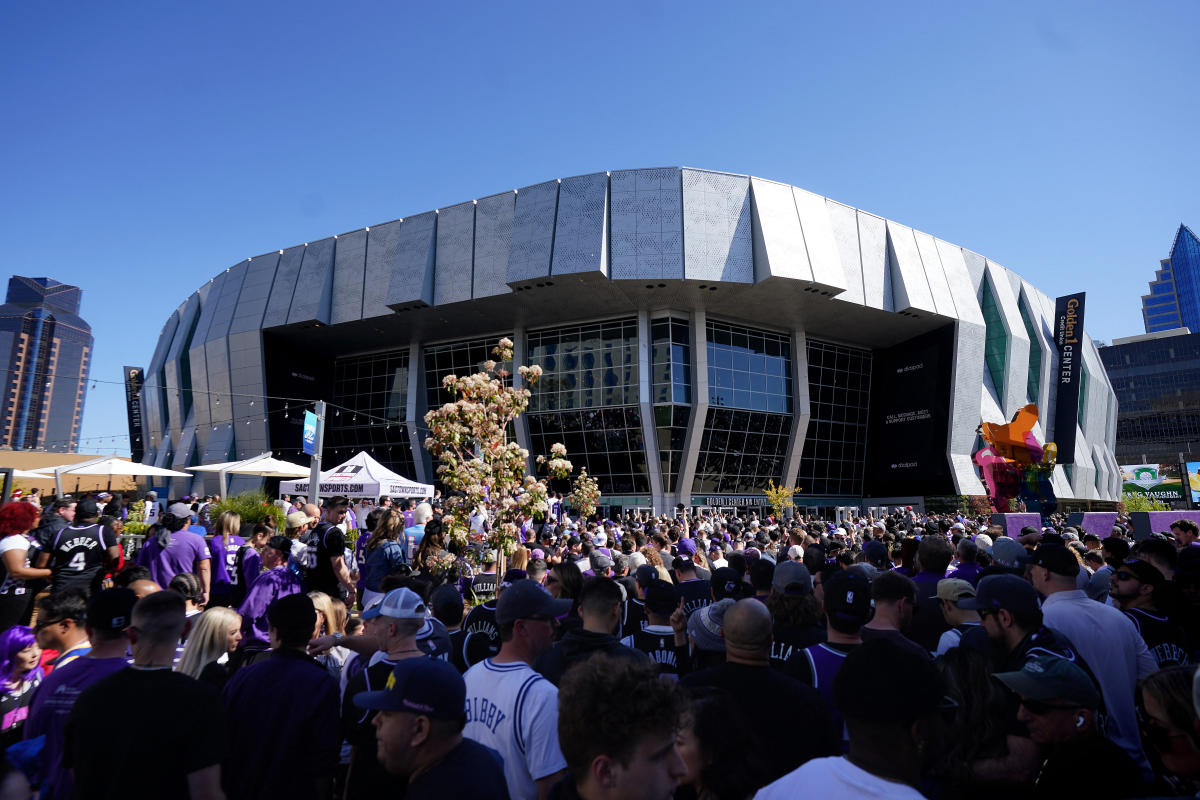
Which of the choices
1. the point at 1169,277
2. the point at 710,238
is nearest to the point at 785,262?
the point at 710,238

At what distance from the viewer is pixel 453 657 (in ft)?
14.4

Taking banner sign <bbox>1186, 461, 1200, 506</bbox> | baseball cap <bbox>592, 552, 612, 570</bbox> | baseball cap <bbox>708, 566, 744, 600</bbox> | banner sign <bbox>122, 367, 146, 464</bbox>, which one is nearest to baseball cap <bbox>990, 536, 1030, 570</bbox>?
baseball cap <bbox>708, 566, 744, 600</bbox>

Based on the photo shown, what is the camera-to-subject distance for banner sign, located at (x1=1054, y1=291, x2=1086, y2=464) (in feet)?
132

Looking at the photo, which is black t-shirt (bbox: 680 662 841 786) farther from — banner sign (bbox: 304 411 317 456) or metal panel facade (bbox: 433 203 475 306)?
Answer: metal panel facade (bbox: 433 203 475 306)

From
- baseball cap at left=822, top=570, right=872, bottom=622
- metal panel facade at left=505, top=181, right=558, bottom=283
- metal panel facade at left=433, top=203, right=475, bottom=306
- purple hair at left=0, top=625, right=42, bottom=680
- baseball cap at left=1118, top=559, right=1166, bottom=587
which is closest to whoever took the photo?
baseball cap at left=822, top=570, right=872, bottom=622

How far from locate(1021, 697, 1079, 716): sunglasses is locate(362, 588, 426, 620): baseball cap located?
8.91 feet

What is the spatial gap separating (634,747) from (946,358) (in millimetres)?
40009

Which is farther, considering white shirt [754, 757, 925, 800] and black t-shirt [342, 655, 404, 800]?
black t-shirt [342, 655, 404, 800]

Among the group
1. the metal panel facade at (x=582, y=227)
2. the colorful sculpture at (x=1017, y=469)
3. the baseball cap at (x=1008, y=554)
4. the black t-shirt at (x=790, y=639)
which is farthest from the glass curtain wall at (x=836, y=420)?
the black t-shirt at (x=790, y=639)

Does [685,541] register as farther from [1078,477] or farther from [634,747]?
[1078,477]

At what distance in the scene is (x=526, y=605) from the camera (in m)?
3.05

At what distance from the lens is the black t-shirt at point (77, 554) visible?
6336 millimetres

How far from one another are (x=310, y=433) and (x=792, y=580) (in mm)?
15490

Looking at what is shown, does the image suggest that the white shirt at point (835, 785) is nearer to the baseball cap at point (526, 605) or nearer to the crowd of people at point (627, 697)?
the crowd of people at point (627, 697)
